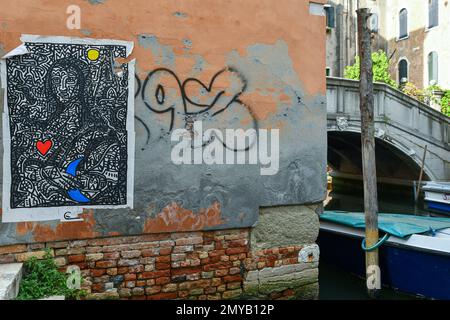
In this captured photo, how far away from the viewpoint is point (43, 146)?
10.2ft

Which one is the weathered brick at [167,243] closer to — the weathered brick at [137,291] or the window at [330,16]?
the weathered brick at [137,291]

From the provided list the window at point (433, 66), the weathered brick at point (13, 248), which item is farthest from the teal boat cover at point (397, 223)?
the window at point (433, 66)

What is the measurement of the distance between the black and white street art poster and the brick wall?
11.4 inches

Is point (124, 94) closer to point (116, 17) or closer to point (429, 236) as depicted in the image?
point (116, 17)

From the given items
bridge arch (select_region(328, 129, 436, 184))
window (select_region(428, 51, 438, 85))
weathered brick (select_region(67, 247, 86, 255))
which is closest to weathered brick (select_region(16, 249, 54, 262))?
weathered brick (select_region(67, 247, 86, 255))

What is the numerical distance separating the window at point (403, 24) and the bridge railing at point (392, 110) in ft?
32.3

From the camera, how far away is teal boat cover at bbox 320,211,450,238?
16.2 feet

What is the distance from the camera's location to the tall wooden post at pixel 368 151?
4.54m

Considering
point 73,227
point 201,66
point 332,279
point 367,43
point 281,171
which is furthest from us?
point 332,279

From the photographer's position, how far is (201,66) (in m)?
3.58

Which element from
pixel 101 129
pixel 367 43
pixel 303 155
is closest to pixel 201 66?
pixel 101 129

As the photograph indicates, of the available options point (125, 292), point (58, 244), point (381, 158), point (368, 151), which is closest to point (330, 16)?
point (381, 158)

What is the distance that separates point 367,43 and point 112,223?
3294mm

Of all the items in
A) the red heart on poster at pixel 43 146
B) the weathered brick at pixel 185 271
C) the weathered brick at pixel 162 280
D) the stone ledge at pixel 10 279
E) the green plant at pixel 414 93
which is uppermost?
the green plant at pixel 414 93
